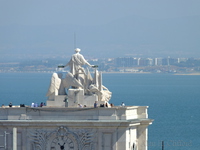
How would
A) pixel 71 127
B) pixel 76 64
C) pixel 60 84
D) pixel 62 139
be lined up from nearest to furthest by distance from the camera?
pixel 71 127
pixel 62 139
pixel 60 84
pixel 76 64

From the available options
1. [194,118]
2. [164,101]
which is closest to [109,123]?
[194,118]

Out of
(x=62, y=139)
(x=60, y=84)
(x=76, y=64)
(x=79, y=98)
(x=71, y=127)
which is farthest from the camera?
(x=76, y=64)

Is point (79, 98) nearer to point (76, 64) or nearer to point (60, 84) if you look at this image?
point (60, 84)

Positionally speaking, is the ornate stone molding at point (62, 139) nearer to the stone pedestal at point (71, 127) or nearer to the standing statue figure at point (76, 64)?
the stone pedestal at point (71, 127)

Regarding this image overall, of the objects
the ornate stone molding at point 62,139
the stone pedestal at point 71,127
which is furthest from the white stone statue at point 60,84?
the ornate stone molding at point 62,139

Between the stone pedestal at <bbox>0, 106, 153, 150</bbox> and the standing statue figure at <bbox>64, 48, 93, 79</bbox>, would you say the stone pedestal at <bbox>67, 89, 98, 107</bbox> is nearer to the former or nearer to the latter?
the standing statue figure at <bbox>64, 48, 93, 79</bbox>

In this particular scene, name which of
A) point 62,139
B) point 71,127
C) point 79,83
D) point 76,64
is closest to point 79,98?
point 79,83

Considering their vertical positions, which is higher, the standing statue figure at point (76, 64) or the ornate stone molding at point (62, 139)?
the standing statue figure at point (76, 64)

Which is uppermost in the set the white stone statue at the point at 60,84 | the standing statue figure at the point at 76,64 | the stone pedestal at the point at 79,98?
the standing statue figure at the point at 76,64

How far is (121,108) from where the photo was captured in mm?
53094

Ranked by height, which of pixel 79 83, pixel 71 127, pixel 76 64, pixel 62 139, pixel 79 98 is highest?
pixel 76 64

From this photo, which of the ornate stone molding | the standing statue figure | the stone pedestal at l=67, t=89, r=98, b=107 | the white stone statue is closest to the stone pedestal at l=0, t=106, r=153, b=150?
the ornate stone molding

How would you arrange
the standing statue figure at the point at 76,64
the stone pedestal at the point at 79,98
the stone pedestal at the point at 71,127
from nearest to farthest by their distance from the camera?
the stone pedestal at the point at 71,127 < the stone pedestal at the point at 79,98 < the standing statue figure at the point at 76,64

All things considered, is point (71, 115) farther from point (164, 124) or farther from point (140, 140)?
point (164, 124)
